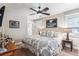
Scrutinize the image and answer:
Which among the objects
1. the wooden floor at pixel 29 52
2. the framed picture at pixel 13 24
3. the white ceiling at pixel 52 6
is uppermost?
the white ceiling at pixel 52 6

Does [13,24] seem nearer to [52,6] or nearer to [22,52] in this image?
[22,52]

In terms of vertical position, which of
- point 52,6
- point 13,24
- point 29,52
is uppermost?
point 52,6

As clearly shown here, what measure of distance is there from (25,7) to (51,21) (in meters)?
0.57

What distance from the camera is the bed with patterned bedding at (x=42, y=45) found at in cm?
187

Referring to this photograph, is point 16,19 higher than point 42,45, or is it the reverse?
point 16,19

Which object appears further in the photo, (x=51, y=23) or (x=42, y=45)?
(x=51, y=23)

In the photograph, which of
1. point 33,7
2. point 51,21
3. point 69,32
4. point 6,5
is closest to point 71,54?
point 69,32

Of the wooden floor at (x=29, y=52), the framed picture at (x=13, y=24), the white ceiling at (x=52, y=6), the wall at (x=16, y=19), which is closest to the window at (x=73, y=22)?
the white ceiling at (x=52, y=6)

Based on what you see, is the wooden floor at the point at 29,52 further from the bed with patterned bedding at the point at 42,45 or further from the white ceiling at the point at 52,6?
the white ceiling at the point at 52,6

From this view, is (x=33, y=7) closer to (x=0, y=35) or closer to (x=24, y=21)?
(x=24, y=21)

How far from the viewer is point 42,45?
6.16 ft

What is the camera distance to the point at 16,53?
1915 millimetres

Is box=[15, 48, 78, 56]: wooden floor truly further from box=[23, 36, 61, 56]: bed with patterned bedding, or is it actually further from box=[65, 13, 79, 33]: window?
box=[65, 13, 79, 33]: window

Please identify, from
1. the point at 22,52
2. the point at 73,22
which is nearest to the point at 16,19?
the point at 22,52
